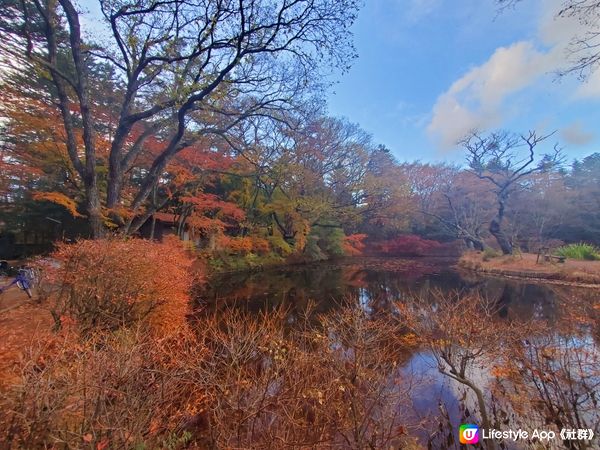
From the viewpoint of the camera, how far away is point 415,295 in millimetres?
11867

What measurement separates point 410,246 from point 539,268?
1632 centimetres

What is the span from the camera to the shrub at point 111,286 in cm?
490

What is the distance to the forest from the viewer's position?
281 cm

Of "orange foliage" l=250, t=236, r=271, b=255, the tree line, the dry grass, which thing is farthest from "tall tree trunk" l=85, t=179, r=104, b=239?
the dry grass

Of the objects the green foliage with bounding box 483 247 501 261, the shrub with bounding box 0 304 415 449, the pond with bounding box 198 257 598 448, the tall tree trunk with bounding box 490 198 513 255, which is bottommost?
the pond with bounding box 198 257 598 448

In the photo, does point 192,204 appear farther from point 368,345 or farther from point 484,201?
point 484,201

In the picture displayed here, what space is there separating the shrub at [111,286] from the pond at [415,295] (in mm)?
3899

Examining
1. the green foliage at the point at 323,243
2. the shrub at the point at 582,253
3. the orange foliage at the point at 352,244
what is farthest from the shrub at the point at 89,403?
the orange foliage at the point at 352,244

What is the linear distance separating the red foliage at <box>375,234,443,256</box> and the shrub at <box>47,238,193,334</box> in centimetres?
2907

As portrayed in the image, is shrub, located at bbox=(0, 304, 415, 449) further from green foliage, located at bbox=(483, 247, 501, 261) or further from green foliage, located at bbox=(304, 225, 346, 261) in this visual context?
green foliage, located at bbox=(483, 247, 501, 261)

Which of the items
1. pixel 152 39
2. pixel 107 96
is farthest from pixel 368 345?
pixel 107 96

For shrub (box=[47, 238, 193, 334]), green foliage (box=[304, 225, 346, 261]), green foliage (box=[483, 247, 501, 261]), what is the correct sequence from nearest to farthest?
shrub (box=[47, 238, 193, 334]) < green foliage (box=[483, 247, 501, 261]) < green foliage (box=[304, 225, 346, 261])

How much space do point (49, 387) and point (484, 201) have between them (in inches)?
1260

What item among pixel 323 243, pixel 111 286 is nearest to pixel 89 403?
pixel 111 286
